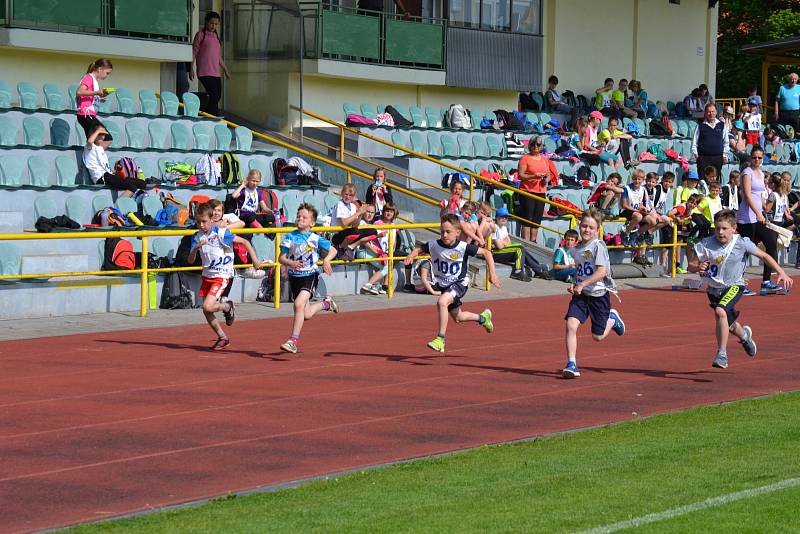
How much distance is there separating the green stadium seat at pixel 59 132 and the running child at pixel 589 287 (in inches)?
430

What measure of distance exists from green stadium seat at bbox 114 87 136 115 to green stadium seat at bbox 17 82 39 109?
1733 mm

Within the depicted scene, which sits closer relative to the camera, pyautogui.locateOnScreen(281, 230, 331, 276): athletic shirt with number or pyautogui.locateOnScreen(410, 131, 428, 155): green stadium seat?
pyautogui.locateOnScreen(281, 230, 331, 276): athletic shirt with number

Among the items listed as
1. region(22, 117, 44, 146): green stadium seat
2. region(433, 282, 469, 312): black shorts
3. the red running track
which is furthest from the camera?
region(22, 117, 44, 146): green stadium seat

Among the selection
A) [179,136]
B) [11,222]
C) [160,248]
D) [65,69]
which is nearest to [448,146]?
[179,136]

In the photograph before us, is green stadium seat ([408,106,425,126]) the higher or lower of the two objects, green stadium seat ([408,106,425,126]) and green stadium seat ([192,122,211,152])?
the higher

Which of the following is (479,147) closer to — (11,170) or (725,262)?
(11,170)

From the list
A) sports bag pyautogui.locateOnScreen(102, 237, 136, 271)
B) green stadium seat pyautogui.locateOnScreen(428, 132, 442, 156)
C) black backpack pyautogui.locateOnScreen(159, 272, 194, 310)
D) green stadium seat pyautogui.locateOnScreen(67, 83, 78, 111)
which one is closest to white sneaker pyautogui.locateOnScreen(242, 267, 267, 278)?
black backpack pyautogui.locateOnScreen(159, 272, 194, 310)

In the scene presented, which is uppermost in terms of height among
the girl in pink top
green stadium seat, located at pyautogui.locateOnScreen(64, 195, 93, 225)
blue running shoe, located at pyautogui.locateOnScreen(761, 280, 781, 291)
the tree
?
the tree

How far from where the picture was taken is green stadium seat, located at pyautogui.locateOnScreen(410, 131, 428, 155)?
28.3 m

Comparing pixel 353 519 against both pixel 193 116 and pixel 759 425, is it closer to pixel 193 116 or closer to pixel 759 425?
pixel 759 425

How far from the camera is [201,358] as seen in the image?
563 inches

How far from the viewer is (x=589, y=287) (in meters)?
13.2

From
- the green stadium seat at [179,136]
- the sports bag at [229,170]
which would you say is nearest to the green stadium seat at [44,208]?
the sports bag at [229,170]

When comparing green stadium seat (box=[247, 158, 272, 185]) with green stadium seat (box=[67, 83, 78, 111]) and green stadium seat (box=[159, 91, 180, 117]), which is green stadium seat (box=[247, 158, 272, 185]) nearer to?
green stadium seat (box=[159, 91, 180, 117])
